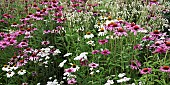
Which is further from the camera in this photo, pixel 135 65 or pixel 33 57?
pixel 33 57

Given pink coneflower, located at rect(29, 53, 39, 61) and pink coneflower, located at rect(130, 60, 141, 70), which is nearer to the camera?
pink coneflower, located at rect(130, 60, 141, 70)

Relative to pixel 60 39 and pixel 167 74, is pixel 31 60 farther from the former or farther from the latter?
pixel 167 74

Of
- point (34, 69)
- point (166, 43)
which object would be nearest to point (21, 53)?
point (34, 69)

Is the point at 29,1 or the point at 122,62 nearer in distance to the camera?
the point at 122,62

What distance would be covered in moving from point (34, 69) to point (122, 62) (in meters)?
1.14

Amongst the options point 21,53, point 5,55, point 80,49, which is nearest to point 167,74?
point 80,49

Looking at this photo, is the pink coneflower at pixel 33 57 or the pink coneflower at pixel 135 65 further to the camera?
the pink coneflower at pixel 33 57

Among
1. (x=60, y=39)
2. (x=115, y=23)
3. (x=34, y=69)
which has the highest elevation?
(x=115, y=23)

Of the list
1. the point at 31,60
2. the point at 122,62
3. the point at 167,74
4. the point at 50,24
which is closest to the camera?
the point at 167,74

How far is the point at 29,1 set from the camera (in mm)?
5770

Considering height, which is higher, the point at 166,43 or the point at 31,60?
the point at 166,43

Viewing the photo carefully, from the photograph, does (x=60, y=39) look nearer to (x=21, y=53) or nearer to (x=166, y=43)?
(x=21, y=53)

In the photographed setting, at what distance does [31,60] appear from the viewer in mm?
3486

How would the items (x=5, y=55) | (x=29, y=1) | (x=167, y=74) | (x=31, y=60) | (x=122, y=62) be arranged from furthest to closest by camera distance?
(x=29, y=1), (x=5, y=55), (x=31, y=60), (x=122, y=62), (x=167, y=74)
